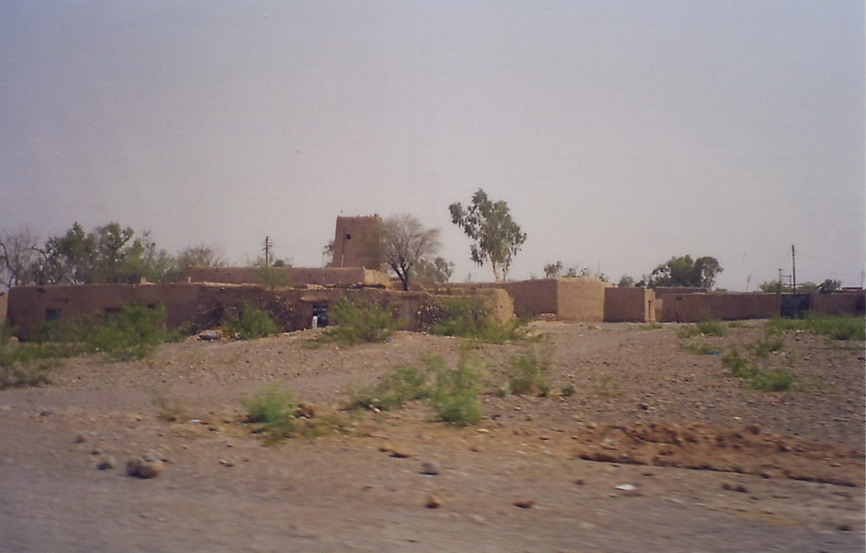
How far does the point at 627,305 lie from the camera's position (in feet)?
173

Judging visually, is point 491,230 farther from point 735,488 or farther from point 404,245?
point 735,488

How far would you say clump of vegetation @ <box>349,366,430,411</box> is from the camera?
13547mm

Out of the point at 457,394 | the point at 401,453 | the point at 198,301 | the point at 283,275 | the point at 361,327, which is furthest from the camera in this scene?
the point at 283,275

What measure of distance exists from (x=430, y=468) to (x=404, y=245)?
4110cm

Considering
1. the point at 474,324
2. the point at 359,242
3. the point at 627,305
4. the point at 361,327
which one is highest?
the point at 359,242

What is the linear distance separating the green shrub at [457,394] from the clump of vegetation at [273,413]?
7.34 feet

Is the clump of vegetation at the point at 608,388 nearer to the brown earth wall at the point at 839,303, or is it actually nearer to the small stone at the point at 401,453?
the small stone at the point at 401,453

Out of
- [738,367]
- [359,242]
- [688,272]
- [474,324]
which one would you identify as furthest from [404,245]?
[688,272]

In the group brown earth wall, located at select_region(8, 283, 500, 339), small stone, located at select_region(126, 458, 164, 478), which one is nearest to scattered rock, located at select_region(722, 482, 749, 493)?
small stone, located at select_region(126, 458, 164, 478)

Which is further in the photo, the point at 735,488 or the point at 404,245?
the point at 404,245

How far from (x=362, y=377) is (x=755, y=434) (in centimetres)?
1002

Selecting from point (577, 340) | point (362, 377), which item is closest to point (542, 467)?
point (362, 377)

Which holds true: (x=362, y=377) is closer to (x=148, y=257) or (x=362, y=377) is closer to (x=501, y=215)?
(x=148, y=257)

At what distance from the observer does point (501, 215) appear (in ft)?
236
